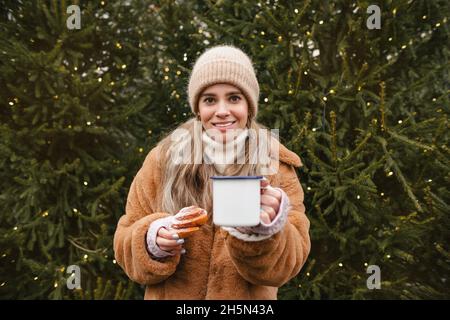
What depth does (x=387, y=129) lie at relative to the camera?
9.57 ft

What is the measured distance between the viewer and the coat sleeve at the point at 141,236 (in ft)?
5.53

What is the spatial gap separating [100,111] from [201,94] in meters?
1.71

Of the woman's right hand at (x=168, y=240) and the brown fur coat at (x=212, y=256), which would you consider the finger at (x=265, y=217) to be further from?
the woman's right hand at (x=168, y=240)

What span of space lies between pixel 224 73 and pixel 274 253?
696 millimetres

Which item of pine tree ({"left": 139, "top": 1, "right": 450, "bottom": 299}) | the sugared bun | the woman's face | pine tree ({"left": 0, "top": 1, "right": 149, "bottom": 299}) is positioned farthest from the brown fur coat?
pine tree ({"left": 0, "top": 1, "right": 149, "bottom": 299})

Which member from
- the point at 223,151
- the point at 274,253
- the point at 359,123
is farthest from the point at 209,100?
the point at 359,123

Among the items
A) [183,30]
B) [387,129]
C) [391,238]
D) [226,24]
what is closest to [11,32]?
[183,30]

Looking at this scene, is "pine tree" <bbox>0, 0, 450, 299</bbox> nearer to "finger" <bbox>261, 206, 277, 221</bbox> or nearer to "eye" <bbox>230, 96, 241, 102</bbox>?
"eye" <bbox>230, 96, 241, 102</bbox>

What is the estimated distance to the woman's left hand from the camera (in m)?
1.43

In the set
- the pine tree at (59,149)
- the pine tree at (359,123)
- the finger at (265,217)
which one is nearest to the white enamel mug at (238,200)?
the finger at (265,217)

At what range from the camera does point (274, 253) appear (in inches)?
61.5

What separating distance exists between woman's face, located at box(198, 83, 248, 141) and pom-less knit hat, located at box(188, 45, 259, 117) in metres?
0.02

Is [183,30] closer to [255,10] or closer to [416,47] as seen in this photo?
[255,10]
